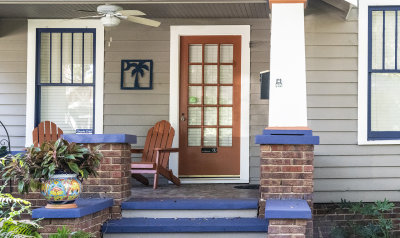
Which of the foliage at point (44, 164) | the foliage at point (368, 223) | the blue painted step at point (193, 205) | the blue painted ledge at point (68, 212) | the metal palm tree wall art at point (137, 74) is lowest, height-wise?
the foliage at point (368, 223)

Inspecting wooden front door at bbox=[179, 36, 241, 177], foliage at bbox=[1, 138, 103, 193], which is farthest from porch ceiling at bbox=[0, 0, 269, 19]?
foliage at bbox=[1, 138, 103, 193]

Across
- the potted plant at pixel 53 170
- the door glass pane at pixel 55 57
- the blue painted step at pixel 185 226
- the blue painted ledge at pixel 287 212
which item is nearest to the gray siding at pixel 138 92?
the door glass pane at pixel 55 57

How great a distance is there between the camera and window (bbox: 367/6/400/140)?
686 cm

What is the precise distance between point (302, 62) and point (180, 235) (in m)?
2.00

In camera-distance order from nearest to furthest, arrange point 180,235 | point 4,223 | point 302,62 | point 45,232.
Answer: point 4,223 → point 45,232 → point 180,235 → point 302,62

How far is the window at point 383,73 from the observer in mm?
6855

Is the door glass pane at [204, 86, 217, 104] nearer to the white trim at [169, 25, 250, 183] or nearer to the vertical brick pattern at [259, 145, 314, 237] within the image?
the white trim at [169, 25, 250, 183]

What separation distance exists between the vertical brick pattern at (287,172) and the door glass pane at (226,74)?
255 cm

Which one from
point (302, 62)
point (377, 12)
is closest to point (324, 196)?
point (302, 62)

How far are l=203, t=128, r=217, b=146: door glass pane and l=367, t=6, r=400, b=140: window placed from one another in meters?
2.08

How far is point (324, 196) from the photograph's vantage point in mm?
6797

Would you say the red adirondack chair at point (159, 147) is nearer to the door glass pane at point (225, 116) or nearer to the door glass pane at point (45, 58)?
the door glass pane at point (225, 116)

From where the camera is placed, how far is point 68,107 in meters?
8.02

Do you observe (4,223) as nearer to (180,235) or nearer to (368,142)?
(180,235)
